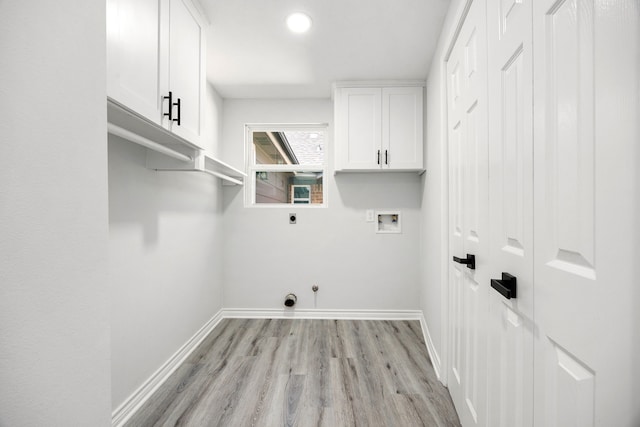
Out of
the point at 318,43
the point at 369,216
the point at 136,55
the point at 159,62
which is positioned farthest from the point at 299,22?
the point at 369,216

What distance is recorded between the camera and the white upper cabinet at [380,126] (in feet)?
8.44

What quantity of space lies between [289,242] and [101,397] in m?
2.25

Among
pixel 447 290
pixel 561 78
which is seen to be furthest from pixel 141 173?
pixel 447 290

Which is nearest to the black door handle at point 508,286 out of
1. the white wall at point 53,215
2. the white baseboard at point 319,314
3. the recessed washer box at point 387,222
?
the white wall at point 53,215

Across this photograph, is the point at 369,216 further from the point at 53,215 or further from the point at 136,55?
the point at 53,215

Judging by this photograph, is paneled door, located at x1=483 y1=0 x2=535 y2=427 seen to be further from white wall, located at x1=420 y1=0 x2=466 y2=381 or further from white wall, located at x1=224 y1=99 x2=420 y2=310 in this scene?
white wall, located at x1=224 y1=99 x2=420 y2=310

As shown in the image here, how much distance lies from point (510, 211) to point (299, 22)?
1716mm

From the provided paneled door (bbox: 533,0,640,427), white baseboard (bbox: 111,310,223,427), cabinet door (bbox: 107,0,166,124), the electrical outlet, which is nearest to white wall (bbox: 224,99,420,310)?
the electrical outlet

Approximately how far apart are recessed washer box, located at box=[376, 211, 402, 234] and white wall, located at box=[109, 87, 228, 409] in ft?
5.64

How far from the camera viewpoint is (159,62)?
1.27 meters

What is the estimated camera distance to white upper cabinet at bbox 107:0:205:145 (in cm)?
102

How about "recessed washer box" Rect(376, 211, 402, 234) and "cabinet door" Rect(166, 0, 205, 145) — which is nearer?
"cabinet door" Rect(166, 0, 205, 145)

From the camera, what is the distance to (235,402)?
162 cm

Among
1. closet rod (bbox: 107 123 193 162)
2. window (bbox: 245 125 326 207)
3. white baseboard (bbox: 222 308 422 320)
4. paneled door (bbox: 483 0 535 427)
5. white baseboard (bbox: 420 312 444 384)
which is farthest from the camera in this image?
window (bbox: 245 125 326 207)
